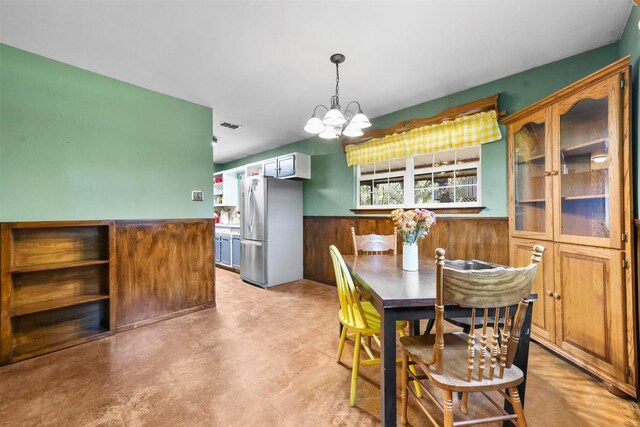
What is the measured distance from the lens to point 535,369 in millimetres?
2082

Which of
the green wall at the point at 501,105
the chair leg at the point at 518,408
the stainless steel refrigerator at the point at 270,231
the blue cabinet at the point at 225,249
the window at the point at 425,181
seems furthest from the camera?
the blue cabinet at the point at 225,249

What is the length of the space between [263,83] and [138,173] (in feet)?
5.61

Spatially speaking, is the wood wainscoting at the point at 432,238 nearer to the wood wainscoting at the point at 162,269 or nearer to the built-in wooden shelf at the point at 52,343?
the wood wainscoting at the point at 162,269

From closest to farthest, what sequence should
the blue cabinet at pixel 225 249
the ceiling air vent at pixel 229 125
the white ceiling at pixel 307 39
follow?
the white ceiling at pixel 307 39, the ceiling air vent at pixel 229 125, the blue cabinet at pixel 225 249

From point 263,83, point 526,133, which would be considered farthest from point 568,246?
point 263,83

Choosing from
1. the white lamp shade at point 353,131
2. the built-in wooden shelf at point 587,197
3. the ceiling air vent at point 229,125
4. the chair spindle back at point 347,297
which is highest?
the ceiling air vent at point 229,125

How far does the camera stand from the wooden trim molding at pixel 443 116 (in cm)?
290

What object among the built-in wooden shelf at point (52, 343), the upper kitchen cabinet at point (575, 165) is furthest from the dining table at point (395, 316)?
the built-in wooden shelf at point (52, 343)

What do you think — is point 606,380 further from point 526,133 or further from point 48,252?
point 48,252

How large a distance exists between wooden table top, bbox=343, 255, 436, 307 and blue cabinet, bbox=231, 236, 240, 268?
12.3ft

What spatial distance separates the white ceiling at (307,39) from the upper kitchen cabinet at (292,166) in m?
1.62

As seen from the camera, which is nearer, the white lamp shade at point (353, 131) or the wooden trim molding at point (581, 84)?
the wooden trim molding at point (581, 84)

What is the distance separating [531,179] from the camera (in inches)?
100.0

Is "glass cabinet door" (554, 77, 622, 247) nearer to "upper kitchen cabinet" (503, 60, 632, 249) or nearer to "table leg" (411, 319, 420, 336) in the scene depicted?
"upper kitchen cabinet" (503, 60, 632, 249)
